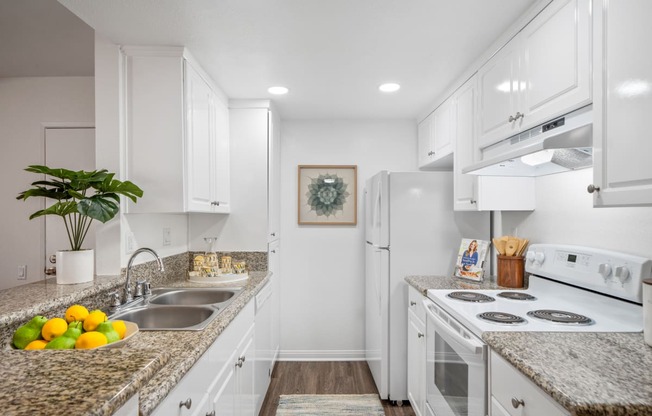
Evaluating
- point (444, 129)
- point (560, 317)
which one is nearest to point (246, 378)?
point (560, 317)

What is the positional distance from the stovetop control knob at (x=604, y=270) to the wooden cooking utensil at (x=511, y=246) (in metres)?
0.66

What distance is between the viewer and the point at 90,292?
5.51 ft

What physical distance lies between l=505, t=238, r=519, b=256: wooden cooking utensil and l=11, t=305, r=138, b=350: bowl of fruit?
6.72ft

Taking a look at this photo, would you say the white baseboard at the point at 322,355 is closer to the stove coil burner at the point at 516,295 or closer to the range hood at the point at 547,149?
the stove coil burner at the point at 516,295

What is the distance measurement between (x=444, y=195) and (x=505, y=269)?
70cm

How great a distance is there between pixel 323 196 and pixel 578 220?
2184mm

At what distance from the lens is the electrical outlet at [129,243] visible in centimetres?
212

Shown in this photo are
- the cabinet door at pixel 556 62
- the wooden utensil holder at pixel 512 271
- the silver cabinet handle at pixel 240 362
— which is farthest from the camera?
the wooden utensil holder at pixel 512 271

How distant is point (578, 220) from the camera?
1904mm

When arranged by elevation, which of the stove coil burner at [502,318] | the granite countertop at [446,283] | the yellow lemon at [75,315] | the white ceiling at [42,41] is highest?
the white ceiling at [42,41]

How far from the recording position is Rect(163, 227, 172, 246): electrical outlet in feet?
8.56

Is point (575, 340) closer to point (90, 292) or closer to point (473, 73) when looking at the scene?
point (473, 73)

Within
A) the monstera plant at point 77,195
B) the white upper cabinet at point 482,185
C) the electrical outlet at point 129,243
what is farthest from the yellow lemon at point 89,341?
the white upper cabinet at point 482,185

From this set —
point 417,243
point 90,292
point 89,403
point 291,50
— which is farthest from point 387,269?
point 89,403
